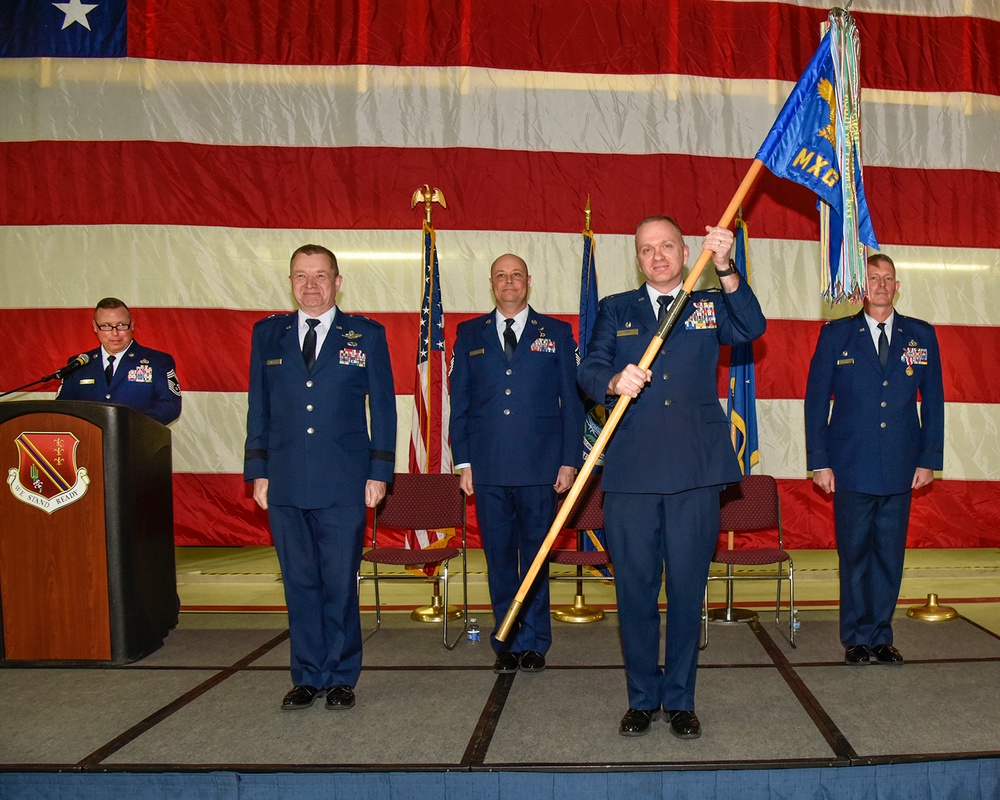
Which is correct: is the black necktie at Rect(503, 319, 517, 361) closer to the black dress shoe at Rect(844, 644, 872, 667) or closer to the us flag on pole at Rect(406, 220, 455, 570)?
the us flag on pole at Rect(406, 220, 455, 570)

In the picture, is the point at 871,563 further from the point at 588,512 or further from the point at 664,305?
the point at 664,305

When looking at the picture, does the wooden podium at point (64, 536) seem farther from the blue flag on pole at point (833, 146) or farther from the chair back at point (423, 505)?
the blue flag on pole at point (833, 146)

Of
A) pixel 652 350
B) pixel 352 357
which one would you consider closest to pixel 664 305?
pixel 652 350

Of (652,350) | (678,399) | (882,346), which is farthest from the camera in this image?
(882,346)

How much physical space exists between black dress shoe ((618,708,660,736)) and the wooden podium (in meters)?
2.16

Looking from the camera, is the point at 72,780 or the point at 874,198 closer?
→ the point at 72,780

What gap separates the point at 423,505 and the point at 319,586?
140cm

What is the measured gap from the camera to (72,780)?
2420mm

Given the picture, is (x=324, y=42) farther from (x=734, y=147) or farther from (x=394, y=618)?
(x=394, y=618)

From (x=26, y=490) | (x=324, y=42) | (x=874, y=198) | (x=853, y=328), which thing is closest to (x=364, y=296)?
(x=324, y=42)

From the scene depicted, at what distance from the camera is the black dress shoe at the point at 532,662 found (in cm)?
344

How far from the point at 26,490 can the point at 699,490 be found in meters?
2.74

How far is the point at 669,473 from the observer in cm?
265

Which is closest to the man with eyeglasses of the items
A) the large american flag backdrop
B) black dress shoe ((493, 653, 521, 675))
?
the large american flag backdrop
